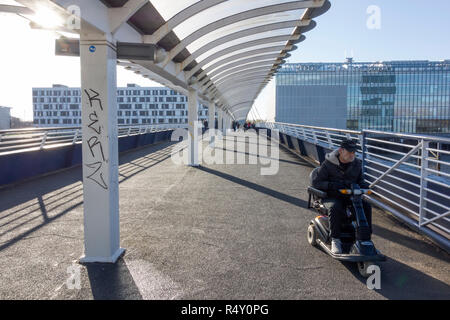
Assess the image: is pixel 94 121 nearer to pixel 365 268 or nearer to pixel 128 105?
pixel 365 268

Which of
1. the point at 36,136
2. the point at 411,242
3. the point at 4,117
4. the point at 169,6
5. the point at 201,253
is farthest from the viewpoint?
the point at 4,117

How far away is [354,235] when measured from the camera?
162 inches

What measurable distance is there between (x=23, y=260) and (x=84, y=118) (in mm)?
1829

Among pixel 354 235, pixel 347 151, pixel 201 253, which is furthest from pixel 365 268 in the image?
pixel 201 253

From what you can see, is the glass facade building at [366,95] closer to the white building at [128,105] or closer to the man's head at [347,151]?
the white building at [128,105]

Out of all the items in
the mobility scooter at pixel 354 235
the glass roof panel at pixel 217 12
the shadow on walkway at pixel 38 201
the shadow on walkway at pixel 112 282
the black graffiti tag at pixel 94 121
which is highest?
the glass roof panel at pixel 217 12

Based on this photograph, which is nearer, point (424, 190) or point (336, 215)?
point (336, 215)

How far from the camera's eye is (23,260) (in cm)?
419

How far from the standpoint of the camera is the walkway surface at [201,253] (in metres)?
3.45

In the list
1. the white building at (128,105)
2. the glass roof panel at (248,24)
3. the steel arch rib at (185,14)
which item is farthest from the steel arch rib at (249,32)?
the white building at (128,105)

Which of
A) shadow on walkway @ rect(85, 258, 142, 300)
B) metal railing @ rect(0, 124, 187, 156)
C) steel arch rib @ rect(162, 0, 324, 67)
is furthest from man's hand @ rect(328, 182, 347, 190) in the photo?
metal railing @ rect(0, 124, 187, 156)

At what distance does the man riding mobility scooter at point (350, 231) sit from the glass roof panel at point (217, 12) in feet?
14.0

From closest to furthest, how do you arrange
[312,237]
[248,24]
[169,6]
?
1. [312,237]
2. [169,6]
3. [248,24]

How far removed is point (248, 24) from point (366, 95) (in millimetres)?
81965
